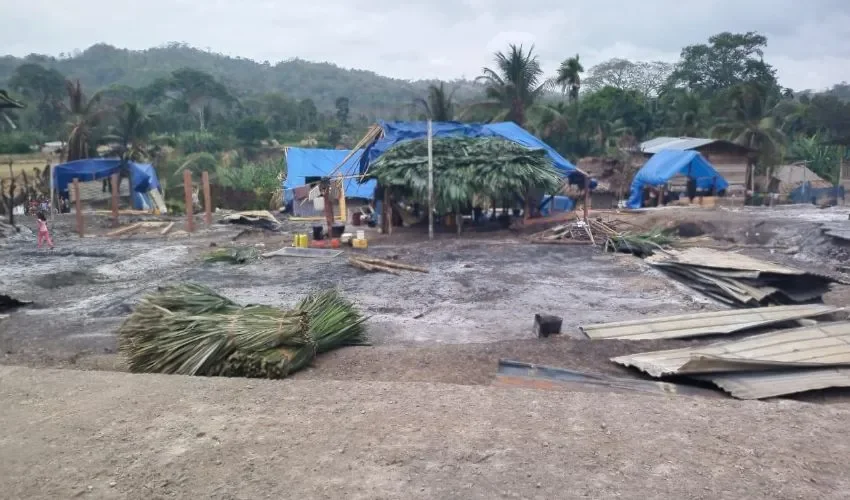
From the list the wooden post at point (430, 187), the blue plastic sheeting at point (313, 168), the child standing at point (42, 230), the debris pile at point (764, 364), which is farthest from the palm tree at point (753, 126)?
the child standing at point (42, 230)

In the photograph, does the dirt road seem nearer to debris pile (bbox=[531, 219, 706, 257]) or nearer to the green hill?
debris pile (bbox=[531, 219, 706, 257])

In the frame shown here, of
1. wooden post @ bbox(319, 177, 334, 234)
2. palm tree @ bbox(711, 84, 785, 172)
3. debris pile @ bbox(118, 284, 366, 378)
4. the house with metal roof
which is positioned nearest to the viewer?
debris pile @ bbox(118, 284, 366, 378)

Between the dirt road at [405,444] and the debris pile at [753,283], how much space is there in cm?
574

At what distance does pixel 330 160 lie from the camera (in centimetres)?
2984

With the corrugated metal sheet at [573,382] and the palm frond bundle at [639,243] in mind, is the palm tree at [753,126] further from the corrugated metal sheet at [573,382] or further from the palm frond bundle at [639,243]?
the corrugated metal sheet at [573,382]

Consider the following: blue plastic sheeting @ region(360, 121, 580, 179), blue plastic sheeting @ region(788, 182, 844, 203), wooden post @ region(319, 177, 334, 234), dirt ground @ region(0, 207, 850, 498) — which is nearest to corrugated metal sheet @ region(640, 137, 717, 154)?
blue plastic sheeting @ region(788, 182, 844, 203)

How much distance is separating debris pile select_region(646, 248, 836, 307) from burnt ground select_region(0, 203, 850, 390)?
42cm

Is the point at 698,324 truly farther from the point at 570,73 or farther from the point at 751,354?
the point at 570,73

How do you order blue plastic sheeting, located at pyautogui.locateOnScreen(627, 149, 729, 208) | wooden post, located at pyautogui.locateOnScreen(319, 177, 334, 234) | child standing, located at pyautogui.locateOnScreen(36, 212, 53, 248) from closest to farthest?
1. child standing, located at pyautogui.locateOnScreen(36, 212, 53, 248)
2. wooden post, located at pyautogui.locateOnScreen(319, 177, 334, 234)
3. blue plastic sheeting, located at pyautogui.locateOnScreen(627, 149, 729, 208)

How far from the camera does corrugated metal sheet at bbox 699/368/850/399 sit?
4801 mm

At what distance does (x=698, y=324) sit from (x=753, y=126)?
1039 inches

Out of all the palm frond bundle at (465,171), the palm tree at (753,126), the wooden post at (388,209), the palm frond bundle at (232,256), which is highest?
the palm tree at (753,126)

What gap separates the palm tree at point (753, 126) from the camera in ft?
97.3

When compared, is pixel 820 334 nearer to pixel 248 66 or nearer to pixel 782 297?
pixel 782 297
